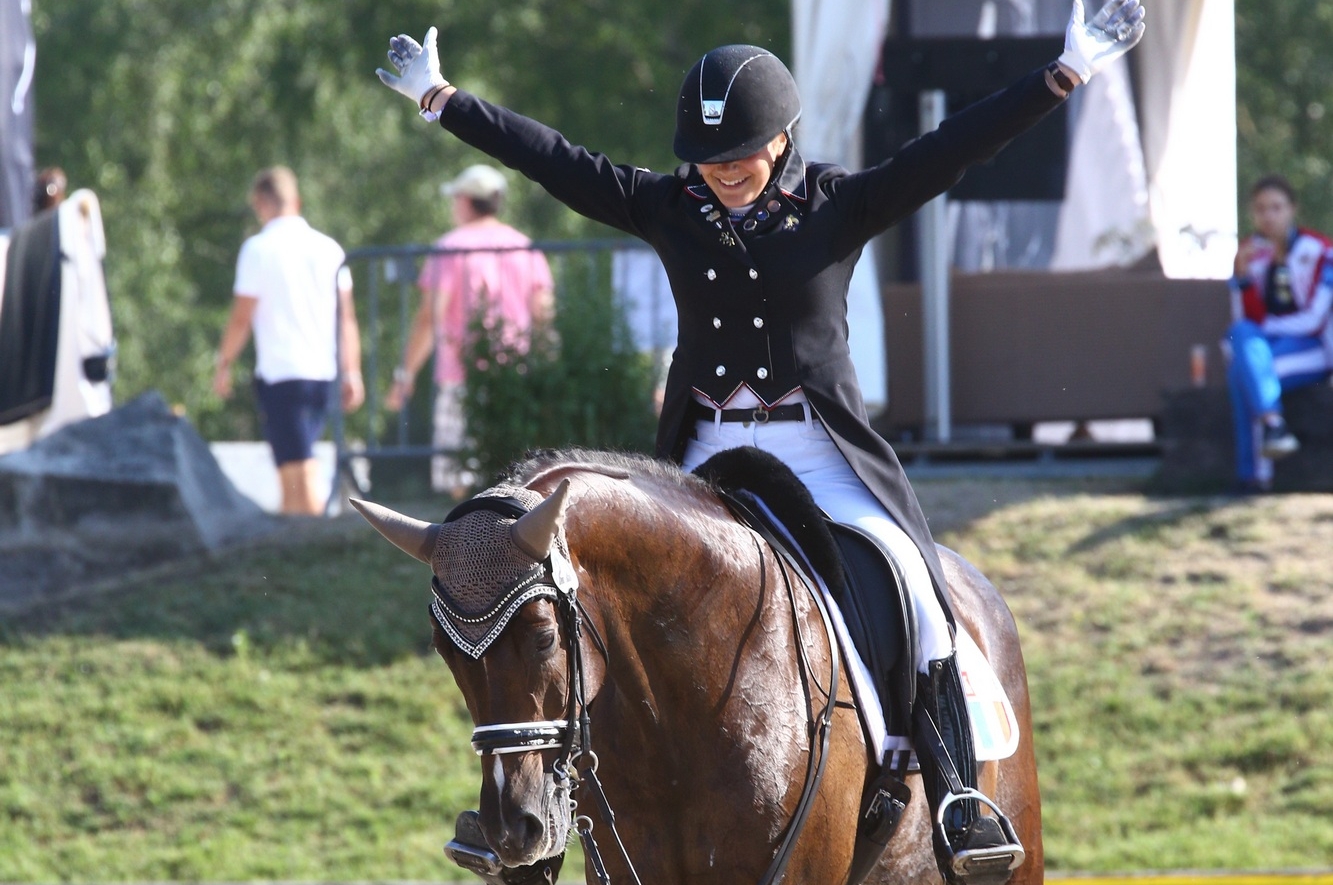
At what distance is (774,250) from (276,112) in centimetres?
2304

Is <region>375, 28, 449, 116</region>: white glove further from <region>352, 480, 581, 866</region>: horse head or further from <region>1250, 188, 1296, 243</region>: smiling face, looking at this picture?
<region>1250, 188, 1296, 243</region>: smiling face

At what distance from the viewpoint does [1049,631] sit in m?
9.38

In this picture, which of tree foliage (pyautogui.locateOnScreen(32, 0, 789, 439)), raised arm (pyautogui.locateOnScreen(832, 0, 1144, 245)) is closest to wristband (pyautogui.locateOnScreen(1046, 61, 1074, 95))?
raised arm (pyautogui.locateOnScreen(832, 0, 1144, 245))

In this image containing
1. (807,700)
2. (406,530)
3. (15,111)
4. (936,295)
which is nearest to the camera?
(406,530)

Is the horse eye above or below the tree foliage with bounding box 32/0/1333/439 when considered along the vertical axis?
below

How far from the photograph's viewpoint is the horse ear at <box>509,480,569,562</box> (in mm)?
3373

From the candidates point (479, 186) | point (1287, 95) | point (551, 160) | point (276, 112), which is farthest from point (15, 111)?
point (1287, 95)

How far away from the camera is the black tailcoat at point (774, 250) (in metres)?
4.24

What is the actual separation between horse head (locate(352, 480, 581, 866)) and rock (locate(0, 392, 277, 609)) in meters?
7.49

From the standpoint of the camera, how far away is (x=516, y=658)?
3406 millimetres

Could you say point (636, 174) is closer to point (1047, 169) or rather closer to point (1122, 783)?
point (1122, 783)

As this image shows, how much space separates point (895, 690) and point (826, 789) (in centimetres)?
36

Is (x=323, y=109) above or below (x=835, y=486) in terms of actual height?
above

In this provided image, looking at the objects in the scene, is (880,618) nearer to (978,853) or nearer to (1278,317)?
(978,853)
